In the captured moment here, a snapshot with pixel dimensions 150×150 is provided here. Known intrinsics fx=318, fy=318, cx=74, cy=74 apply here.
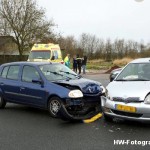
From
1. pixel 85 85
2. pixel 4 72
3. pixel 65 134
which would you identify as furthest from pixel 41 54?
pixel 65 134

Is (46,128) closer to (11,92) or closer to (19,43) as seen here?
(11,92)

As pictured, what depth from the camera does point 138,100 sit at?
6855 mm

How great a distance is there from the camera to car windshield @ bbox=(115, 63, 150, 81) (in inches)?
318

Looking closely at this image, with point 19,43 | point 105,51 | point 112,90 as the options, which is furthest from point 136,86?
point 105,51

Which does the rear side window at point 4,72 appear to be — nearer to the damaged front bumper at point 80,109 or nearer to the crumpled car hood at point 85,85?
the crumpled car hood at point 85,85

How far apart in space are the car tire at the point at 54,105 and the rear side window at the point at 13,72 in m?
1.83

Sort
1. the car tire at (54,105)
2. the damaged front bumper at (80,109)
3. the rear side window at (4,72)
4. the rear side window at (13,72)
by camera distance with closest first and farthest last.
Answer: the damaged front bumper at (80,109) < the car tire at (54,105) < the rear side window at (13,72) < the rear side window at (4,72)

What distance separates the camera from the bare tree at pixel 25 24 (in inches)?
1614

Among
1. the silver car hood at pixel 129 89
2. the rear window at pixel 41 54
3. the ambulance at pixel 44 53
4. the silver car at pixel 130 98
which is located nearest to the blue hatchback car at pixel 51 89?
the silver car at pixel 130 98

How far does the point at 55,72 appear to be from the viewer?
9.26m

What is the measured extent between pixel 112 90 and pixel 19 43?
1404 inches

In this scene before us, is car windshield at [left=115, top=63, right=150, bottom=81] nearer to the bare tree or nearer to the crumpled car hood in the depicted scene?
the crumpled car hood

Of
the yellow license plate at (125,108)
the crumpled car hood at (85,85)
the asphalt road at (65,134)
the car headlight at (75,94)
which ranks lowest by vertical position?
the asphalt road at (65,134)

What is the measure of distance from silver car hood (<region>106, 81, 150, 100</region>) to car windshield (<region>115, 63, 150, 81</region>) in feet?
1.17
